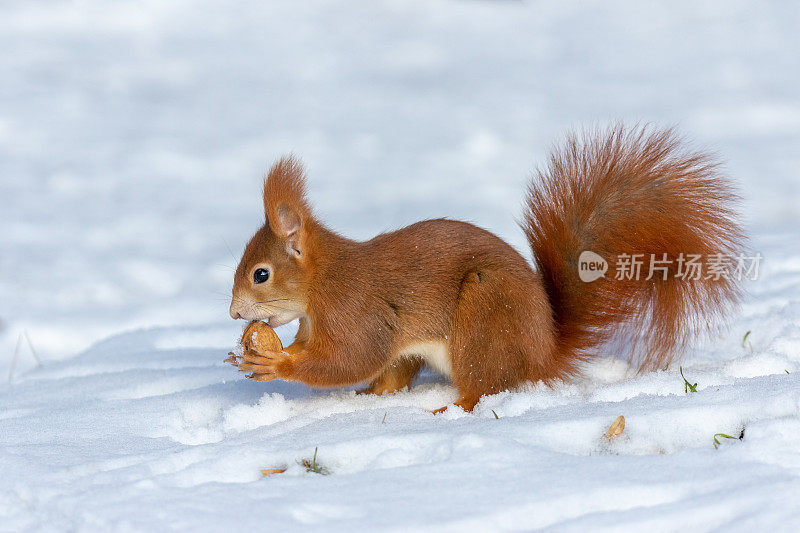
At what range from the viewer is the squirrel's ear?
6.57ft

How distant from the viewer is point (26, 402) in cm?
229

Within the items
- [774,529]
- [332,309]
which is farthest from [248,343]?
[774,529]

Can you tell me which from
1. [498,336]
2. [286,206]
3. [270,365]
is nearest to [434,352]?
[498,336]

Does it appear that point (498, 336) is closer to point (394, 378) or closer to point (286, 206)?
point (394, 378)

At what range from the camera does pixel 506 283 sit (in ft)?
6.39

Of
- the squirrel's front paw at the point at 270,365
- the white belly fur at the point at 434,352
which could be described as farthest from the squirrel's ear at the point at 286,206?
the white belly fur at the point at 434,352

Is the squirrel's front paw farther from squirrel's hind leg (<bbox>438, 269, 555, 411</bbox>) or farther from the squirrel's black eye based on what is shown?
squirrel's hind leg (<bbox>438, 269, 555, 411</bbox>)

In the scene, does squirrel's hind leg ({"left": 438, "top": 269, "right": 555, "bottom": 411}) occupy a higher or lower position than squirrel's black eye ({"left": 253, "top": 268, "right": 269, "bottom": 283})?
lower

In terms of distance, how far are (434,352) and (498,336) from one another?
0.19 metres

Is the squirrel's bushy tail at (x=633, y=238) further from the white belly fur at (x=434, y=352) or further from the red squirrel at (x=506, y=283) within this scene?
the white belly fur at (x=434, y=352)

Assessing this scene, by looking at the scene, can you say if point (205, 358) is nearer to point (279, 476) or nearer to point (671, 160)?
point (279, 476)

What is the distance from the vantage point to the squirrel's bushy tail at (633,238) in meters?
1.98

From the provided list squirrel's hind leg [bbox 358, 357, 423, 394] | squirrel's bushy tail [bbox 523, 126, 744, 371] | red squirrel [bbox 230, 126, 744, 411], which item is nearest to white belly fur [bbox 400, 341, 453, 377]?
red squirrel [bbox 230, 126, 744, 411]

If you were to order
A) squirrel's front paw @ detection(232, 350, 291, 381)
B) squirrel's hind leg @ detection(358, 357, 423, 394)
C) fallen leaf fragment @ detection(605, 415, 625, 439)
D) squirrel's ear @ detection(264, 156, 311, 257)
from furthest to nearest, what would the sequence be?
squirrel's hind leg @ detection(358, 357, 423, 394)
squirrel's ear @ detection(264, 156, 311, 257)
squirrel's front paw @ detection(232, 350, 291, 381)
fallen leaf fragment @ detection(605, 415, 625, 439)
